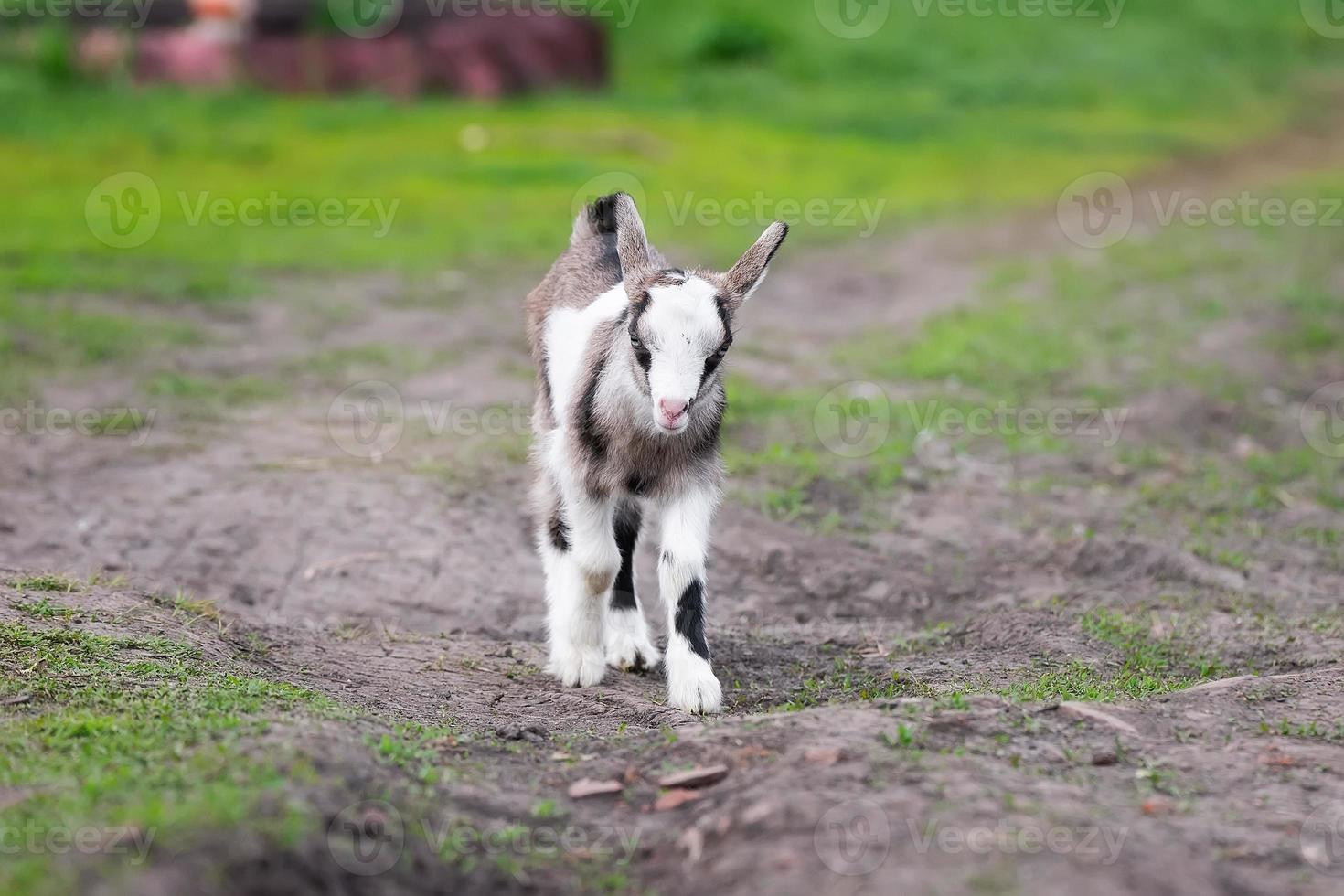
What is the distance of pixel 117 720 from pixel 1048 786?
9.41 feet

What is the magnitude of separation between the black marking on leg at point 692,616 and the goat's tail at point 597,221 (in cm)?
195

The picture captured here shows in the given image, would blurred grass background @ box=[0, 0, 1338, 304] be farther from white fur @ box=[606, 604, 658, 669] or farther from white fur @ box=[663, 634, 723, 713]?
white fur @ box=[663, 634, 723, 713]

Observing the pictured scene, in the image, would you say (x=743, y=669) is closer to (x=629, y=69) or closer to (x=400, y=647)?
(x=400, y=647)

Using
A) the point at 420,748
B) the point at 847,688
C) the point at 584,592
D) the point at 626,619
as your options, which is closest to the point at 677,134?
the point at 626,619

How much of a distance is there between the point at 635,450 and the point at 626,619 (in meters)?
Answer: 0.92

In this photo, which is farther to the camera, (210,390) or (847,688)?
(210,390)

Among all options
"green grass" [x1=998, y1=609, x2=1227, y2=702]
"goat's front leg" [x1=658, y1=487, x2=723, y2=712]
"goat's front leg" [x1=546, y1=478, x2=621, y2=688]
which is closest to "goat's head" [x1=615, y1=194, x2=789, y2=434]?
"goat's front leg" [x1=658, y1=487, x2=723, y2=712]

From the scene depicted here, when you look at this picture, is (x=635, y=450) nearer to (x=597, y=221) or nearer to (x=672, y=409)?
(x=672, y=409)

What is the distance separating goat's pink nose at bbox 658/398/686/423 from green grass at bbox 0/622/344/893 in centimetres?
154

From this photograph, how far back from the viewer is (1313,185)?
665 inches

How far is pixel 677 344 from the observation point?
18.6ft

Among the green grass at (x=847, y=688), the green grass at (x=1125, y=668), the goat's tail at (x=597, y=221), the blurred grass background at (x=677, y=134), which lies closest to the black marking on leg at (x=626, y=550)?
the green grass at (x=847, y=688)

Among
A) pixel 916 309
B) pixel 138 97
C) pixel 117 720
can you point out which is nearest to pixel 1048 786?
pixel 117 720

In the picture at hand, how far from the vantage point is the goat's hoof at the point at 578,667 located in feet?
20.3
